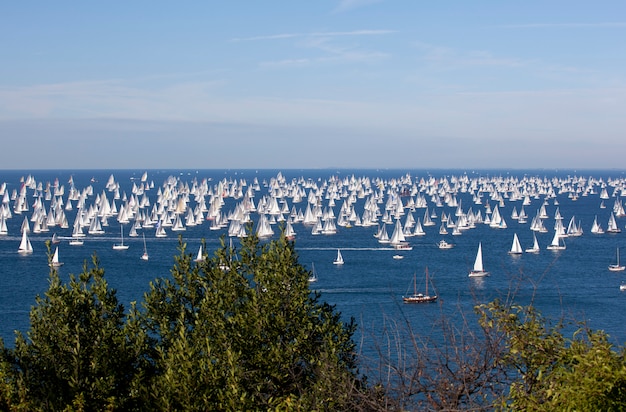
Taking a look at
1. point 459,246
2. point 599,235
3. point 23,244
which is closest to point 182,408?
point 23,244

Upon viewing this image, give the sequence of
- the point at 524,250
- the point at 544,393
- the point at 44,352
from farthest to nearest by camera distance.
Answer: the point at 524,250 → the point at 44,352 → the point at 544,393

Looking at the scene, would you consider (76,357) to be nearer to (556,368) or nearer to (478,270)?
(556,368)

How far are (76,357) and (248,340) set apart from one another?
3138mm

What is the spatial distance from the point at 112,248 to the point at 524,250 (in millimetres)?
41564

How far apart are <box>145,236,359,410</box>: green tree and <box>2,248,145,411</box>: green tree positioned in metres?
0.61

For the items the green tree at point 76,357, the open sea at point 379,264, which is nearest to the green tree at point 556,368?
the green tree at point 76,357

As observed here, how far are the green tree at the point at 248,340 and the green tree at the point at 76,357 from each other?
606 millimetres

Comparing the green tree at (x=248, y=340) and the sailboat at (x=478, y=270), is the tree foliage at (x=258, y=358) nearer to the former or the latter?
the green tree at (x=248, y=340)

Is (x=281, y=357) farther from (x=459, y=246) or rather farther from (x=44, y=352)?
(x=459, y=246)

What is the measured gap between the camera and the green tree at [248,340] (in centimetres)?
1186

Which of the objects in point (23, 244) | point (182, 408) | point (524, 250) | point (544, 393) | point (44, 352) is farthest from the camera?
point (524, 250)

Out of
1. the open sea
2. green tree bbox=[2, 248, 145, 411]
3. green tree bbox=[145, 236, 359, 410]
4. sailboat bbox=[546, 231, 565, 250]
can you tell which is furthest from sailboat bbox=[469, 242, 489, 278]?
green tree bbox=[2, 248, 145, 411]

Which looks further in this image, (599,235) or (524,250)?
(599,235)

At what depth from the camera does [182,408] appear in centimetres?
1190
